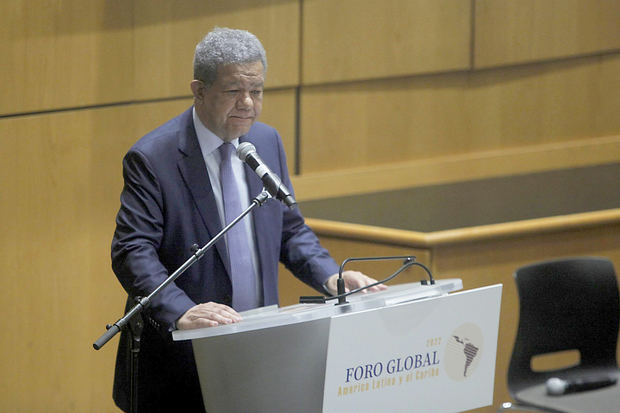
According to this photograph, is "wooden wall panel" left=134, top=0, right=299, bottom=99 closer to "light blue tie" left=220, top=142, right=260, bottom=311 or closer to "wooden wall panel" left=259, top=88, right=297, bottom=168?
"wooden wall panel" left=259, top=88, right=297, bottom=168

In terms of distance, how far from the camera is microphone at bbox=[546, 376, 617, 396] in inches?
132

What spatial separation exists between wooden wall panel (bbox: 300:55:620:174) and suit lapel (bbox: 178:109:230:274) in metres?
1.84

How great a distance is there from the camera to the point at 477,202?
4.52 meters

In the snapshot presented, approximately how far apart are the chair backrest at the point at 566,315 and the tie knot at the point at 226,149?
51.4 inches

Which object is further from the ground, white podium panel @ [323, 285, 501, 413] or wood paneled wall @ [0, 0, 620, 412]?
wood paneled wall @ [0, 0, 620, 412]

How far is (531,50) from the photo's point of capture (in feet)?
15.7

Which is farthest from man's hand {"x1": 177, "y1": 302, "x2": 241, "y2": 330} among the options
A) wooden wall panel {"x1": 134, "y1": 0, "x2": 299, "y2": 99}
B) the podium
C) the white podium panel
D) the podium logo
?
wooden wall panel {"x1": 134, "y1": 0, "x2": 299, "y2": 99}

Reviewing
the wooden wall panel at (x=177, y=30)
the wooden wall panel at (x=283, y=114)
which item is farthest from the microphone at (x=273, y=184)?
the wooden wall panel at (x=283, y=114)

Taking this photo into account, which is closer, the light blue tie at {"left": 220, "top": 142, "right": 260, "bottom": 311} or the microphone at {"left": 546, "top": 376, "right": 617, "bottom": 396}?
the light blue tie at {"left": 220, "top": 142, "right": 260, "bottom": 311}

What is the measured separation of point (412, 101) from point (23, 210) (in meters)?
1.78

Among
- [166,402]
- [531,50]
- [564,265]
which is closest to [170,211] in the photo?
[166,402]

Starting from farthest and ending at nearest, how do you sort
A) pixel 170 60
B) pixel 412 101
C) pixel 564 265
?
pixel 412 101 < pixel 170 60 < pixel 564 265

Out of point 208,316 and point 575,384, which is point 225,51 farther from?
point 575,384

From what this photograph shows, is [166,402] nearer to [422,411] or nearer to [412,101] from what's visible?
[422,411]
